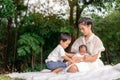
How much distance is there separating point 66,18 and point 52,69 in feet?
19.1

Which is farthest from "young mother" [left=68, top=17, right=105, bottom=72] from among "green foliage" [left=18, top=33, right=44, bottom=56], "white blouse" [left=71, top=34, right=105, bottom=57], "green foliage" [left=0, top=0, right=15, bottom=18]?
"green foliage" [left=18, top=33, right=44, bottom=56]

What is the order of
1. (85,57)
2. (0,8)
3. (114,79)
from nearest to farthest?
(114,79) < (85,57) < (0,8)

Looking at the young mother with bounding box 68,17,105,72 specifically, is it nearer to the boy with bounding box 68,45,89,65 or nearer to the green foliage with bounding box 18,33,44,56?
the boy with bounding box 68,45,89,65

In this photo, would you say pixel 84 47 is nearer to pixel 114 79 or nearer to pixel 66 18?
pixel 114 79

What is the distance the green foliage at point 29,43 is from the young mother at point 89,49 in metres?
4.31

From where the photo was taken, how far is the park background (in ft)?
42.8

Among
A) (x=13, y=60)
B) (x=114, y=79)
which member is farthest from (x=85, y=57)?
(x=13, y=60)

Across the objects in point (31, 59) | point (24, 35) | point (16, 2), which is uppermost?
point (16, 2)

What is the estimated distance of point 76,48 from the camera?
335 inches

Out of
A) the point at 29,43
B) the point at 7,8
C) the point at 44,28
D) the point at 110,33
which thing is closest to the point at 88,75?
the point at 7,8

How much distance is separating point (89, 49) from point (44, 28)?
502cm

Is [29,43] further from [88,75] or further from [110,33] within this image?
[88,75]

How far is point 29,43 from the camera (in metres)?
12.6

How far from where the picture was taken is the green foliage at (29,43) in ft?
41.1
